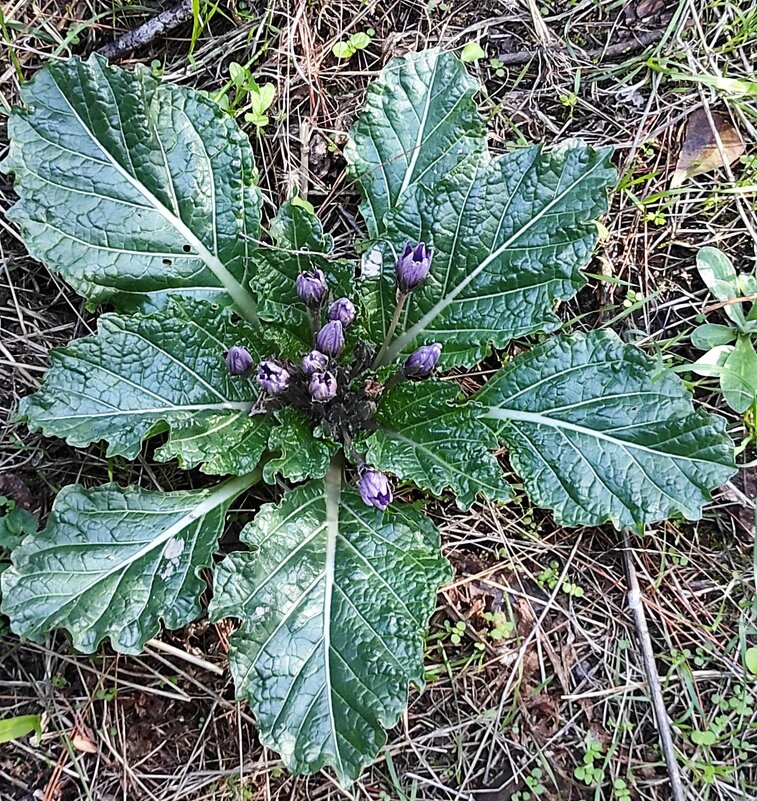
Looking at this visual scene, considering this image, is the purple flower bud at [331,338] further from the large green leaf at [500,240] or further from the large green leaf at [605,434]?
the large green leaf at [605,434]

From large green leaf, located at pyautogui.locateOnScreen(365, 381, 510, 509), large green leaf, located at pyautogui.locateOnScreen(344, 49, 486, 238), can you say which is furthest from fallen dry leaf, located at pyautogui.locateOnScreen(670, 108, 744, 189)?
large green leaf, located at pyautogui.locateOnScreen(365, 381, 510, 509)

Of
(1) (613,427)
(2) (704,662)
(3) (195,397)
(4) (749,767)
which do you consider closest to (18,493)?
(3) (195,397)

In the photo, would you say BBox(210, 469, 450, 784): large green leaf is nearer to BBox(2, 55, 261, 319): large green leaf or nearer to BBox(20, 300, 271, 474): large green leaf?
BBox(20, 300, 271, 474): large green leaf

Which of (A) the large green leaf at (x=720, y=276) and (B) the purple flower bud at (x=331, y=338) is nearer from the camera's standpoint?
(B) the purple flower bud at (x=331, y=338)

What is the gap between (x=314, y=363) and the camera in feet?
7.41

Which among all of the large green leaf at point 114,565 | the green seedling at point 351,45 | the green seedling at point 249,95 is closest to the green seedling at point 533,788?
the large green leaf at point 114,565

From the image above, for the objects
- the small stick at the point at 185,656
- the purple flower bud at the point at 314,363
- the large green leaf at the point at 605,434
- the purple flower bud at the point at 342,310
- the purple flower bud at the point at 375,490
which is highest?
the purple flower bud at the point at 342,310

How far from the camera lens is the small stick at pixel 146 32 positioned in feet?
9.32

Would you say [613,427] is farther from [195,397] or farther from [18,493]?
[18,493]

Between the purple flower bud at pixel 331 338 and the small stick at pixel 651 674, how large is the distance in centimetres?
117

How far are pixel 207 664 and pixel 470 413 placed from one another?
3.70ft

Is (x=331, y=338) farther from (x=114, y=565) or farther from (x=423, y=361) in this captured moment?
(x=114, y=565)

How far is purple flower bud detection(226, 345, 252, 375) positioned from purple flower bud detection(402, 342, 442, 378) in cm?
46

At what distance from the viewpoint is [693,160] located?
295cm
